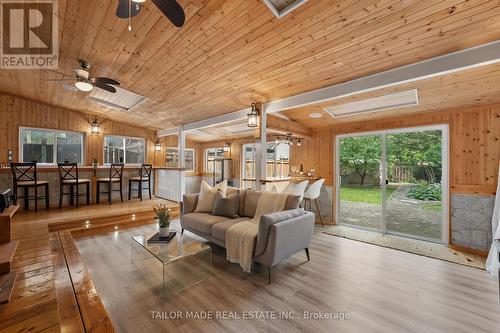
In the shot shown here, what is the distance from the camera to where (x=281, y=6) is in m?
1.97

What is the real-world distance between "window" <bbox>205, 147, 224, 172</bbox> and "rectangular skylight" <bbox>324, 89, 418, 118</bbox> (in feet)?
17.0

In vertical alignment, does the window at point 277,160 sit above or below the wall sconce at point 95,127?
below

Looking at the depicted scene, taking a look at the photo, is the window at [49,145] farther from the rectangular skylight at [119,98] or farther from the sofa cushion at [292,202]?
the sofa cushion at [292,202]

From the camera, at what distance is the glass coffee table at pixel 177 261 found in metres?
2.34

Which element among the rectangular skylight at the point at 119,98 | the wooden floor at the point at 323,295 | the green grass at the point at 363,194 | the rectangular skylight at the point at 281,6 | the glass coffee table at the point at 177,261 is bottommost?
the wooden floor at the point at 323,295

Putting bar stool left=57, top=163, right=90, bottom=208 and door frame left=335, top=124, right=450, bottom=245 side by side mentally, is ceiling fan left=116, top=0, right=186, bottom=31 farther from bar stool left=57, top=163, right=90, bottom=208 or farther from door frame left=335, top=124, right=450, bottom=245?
bar stool left=57, top=163, right=90, bottom=208

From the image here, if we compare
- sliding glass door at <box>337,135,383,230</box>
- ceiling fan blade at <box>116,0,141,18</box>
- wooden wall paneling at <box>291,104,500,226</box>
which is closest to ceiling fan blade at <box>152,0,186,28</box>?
ceiling fan blade at <box>116,0,141,18</box>

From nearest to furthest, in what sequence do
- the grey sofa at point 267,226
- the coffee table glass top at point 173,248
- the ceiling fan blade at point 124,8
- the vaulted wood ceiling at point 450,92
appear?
the ceiling fan blade at point 124,8 < the coffee table glass top at point 173,248 < the grey sofa at point 267,226 < the vaulted wood ceiling at point 450,92

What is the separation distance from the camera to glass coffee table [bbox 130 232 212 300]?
234cm

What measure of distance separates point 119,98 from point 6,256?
3876 millimetres

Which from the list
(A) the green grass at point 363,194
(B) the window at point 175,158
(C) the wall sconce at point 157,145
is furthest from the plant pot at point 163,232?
(B) the window at point 175,158

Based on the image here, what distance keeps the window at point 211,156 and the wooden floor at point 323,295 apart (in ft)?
18.9

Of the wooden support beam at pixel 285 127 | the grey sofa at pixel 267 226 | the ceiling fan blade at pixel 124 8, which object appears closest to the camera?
the ceiling fan blade at pixel 124 8

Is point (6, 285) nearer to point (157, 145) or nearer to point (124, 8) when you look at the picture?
point (124, 8)
